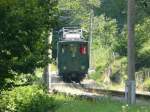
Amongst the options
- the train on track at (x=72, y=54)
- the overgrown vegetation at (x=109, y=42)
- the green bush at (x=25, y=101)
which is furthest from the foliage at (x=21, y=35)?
the overgrown vegetation at (x=109, y=42)

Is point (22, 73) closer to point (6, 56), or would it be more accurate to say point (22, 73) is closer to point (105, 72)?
point (6, 56)

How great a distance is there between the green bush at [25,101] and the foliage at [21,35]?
1.51 m

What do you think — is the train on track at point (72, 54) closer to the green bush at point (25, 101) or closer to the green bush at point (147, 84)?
the green bush at point (147, 84)

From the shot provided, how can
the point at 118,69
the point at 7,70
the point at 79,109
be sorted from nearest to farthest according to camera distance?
the point at 7,70 < the point at 79,109 < the point at 118,69

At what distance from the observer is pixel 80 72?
148 ft

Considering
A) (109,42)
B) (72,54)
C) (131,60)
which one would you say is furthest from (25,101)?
(109,42)

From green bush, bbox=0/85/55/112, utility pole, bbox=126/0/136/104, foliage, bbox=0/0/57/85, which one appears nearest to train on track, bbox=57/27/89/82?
utility pole, bbox=126/0/136/104

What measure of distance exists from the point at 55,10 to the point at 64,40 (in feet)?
90.3

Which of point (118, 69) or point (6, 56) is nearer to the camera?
point (6, 56)

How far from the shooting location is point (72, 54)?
44906 millimetres

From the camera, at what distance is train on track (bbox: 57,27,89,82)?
44.6 metres

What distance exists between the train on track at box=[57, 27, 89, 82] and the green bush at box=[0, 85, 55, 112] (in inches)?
959

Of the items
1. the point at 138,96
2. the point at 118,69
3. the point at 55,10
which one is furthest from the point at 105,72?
the point at 55,10

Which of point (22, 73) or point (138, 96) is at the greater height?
point (22, 73)
